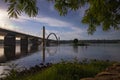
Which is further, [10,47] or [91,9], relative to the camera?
[10,47]

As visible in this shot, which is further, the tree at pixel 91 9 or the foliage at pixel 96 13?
the foliage at pixel 96 13

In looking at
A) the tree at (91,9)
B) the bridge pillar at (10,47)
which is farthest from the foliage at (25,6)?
the bridge pillar at (10,47)

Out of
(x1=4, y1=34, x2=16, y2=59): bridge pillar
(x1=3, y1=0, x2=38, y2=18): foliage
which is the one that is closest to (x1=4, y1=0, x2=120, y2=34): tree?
(x1=3, y1=0, x2=38, y2=18): foliage

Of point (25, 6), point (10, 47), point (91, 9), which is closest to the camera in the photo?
point (25, 6)

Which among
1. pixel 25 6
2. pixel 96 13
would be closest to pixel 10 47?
pixel 96 13

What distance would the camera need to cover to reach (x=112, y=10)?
9.64m

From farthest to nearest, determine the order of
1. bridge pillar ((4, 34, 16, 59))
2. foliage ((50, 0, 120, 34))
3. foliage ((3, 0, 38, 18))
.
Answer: bridge pillar ((4, 34, 16, 59))
foliage ((50, 0, 120, 34))
foliage ((3, 0, 38, 18))

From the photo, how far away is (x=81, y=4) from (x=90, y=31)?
157 cm

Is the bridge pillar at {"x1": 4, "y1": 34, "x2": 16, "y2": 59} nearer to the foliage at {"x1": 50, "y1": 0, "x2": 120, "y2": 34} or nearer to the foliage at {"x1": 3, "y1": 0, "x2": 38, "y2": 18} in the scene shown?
the foliage at {"x1": 50, "y1": 0, "x2": 120, "y2": 34}

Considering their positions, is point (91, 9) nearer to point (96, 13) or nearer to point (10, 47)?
point (96, 13)

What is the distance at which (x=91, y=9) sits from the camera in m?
7.55

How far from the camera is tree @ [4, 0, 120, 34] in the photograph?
553 centimetres

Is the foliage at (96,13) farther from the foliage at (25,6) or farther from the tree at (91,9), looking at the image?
the foliage at (25,6)

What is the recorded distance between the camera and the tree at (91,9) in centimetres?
553
